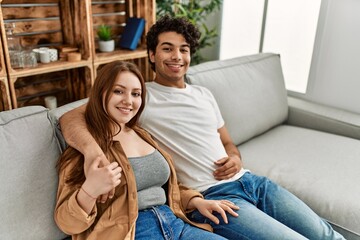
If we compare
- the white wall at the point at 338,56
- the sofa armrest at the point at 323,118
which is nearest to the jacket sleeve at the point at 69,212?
the sofa armrest at the point at 323,118

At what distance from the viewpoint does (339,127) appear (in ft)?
6.79

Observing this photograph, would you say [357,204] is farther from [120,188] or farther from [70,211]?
[70,211]

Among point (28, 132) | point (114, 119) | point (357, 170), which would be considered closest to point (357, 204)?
point (357, 170)

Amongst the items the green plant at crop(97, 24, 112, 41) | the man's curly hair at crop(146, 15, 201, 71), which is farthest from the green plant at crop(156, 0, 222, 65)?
the man's curly hair at crop(146, 15, 201, 71)

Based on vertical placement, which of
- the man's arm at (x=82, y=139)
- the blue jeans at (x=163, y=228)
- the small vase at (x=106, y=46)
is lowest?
the blue jeans at (x=163, y=228)

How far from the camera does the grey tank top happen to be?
3.78 ft

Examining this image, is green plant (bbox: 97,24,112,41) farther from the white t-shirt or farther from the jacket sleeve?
the jacket sleeve

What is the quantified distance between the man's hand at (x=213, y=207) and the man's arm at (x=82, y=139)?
1.16 feet

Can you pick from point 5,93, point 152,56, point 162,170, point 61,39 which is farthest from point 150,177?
point 61,39

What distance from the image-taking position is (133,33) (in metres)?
2.02

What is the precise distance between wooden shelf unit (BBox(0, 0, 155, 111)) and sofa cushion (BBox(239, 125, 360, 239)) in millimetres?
941

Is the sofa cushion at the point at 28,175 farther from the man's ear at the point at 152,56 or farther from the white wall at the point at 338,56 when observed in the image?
the white wall at the point at 338,56

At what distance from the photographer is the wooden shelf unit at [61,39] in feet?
5.64

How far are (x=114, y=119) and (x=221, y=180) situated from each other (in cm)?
54
